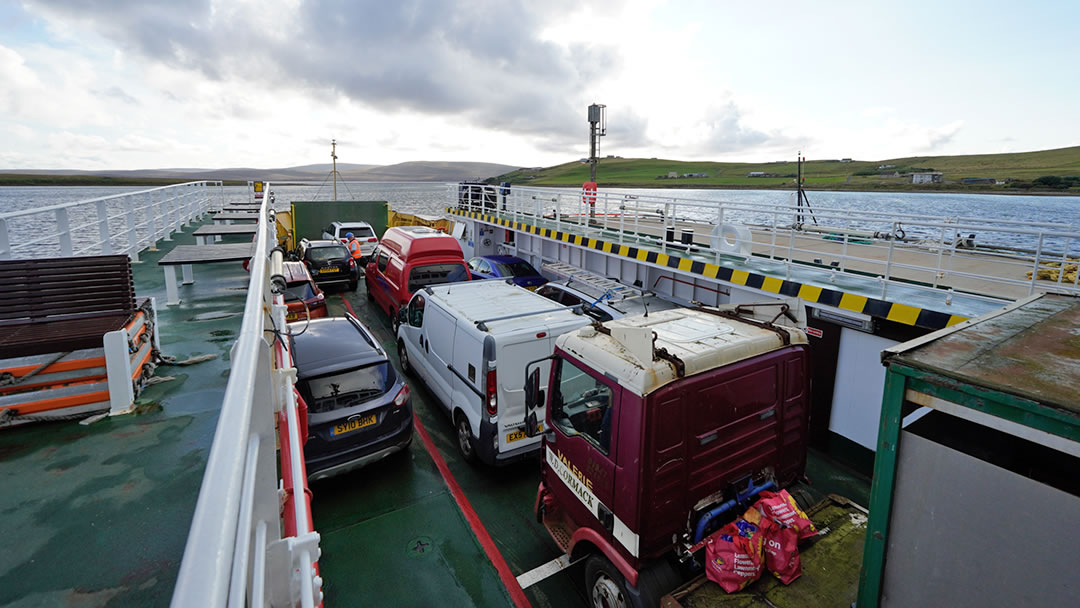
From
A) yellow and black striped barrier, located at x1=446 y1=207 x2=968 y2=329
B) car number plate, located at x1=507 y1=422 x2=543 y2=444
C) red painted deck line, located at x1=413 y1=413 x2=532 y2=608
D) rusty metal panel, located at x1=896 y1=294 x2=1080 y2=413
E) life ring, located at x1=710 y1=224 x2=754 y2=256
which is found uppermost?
life ring, located at x1=710 y1=224 x2=754 y2=256

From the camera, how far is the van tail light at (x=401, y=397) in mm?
6304

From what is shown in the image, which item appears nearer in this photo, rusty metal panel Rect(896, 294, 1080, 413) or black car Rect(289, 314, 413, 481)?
rusty metal panel Rect(896, 294, 1080, 413)

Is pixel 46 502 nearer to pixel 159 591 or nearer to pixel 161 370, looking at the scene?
pixel 159 591

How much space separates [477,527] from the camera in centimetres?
566

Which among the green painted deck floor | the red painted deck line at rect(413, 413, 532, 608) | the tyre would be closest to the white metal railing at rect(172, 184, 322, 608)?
the green painted deck floor

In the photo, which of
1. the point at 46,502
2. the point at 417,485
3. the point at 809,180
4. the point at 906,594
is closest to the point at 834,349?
the point at 906,594

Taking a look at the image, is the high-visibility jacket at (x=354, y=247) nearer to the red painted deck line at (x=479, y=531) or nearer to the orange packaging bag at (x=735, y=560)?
the red painted deck line at (x=479, y=531)

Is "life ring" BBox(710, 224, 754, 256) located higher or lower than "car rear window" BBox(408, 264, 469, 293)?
higher

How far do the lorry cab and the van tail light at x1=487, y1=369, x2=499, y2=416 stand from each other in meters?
1.31

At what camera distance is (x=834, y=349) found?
6906mm

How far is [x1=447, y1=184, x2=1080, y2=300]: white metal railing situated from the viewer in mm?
5848

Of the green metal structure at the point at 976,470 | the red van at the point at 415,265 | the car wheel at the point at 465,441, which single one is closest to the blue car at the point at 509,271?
the red van at the point at 415,265

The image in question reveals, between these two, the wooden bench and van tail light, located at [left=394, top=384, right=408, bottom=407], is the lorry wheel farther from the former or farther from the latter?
the wooden bench

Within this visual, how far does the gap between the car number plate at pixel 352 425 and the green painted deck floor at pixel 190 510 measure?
2.78ft
